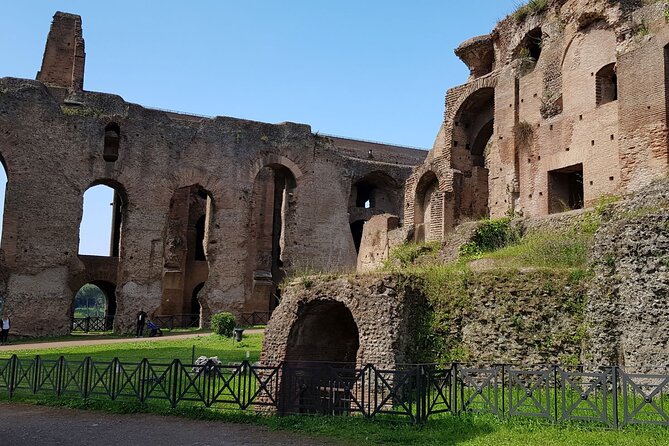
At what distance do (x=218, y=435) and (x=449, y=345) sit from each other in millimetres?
4617

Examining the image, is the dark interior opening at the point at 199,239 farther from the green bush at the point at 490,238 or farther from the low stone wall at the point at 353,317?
the low stone wall at the point at 353,317

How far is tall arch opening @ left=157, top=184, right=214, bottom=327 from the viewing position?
28875mm

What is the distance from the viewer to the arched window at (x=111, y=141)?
26.7 metres

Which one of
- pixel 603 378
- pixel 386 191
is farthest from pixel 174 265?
pixel 603 378

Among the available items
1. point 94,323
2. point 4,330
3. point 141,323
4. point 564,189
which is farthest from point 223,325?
point 564,189

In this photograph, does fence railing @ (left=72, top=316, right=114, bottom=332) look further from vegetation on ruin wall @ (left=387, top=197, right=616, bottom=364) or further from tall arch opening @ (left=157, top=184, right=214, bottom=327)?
vegetation on ruin wall @ (left=387, top=197, right=616, bottom=364)

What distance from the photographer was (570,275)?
1183 centimetres

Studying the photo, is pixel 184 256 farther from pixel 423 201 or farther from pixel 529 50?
pixel 529 50

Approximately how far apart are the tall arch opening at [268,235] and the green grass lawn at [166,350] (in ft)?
19.2

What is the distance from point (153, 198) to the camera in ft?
87.6

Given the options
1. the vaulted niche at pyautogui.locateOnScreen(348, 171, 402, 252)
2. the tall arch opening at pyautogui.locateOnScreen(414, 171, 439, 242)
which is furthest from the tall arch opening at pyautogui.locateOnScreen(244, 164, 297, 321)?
the tall arch opening at pyautogui.locateOnScreen(414, 171, 439, 242)

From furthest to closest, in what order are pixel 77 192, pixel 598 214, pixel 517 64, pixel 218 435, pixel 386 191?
pixel 386 191, pixel 77 192, pixel 517 64, pixel 598 214, pixel 218 435

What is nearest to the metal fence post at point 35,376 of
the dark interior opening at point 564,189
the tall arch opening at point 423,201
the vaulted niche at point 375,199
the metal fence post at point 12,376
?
the metal fence post at point 12,376

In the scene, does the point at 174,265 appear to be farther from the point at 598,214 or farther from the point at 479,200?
the point at 598,214
